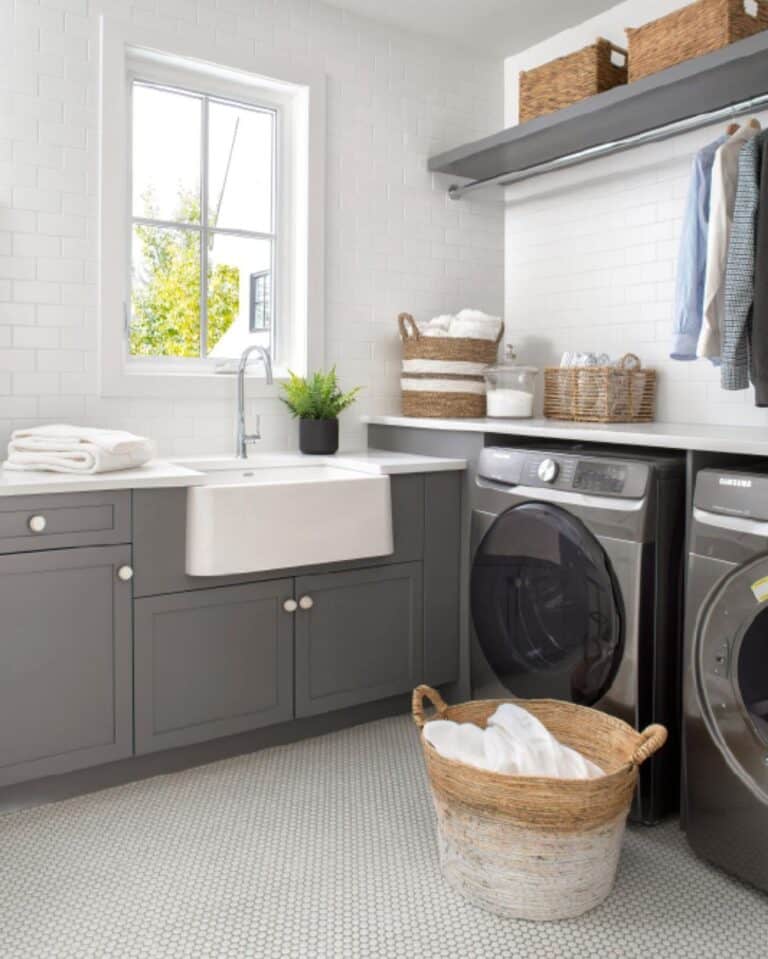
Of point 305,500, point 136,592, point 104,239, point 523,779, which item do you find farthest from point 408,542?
point 104,239

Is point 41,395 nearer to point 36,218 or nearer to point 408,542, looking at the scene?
→ point 36,218

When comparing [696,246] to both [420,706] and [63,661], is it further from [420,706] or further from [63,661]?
[63,661]

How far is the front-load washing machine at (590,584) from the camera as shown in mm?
2273

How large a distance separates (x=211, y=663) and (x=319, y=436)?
3.29 feet

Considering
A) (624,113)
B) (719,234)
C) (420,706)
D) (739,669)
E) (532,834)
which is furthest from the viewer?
(624,113)

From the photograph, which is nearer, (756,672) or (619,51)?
(756,672)

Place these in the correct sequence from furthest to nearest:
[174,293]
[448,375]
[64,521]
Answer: [448,375]
[174,293]
[64,521]

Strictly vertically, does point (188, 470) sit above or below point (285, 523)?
above

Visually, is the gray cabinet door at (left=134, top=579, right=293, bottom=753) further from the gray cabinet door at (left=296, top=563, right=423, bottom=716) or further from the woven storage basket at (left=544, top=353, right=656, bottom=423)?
the woven storage basket at (left=544, top=353, right=656, bottom=423)

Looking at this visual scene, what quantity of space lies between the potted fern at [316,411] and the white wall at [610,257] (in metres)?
1.00

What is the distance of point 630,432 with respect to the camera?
8.05 ft

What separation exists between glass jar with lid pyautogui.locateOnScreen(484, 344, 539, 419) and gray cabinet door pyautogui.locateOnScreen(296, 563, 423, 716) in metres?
0.69

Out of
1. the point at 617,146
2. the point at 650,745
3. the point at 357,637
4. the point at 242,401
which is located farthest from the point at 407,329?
the point at 650,745

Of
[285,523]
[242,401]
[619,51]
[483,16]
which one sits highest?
[483,16]
